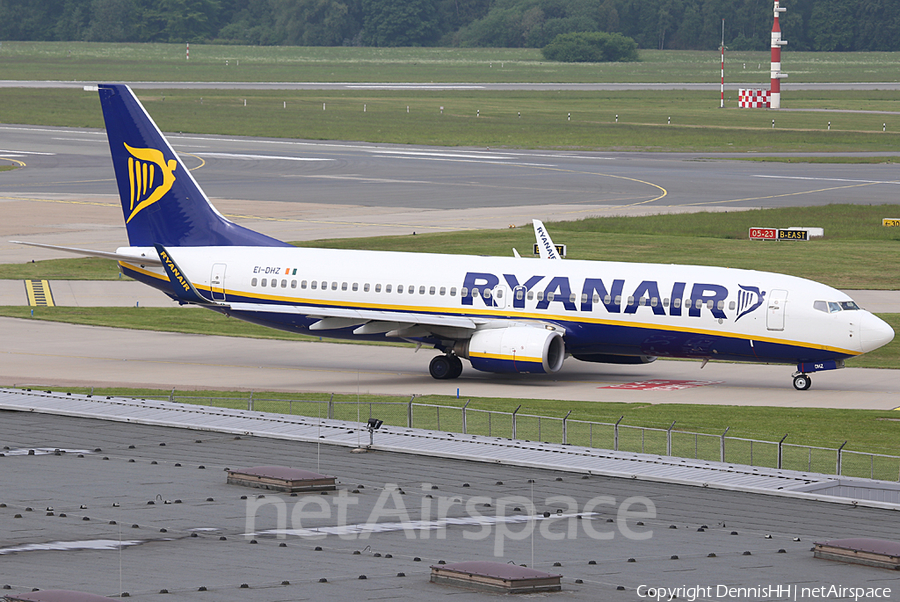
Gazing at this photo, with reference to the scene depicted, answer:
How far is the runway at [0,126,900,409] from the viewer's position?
56.8 m

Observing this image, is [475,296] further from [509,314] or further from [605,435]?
[605,435]

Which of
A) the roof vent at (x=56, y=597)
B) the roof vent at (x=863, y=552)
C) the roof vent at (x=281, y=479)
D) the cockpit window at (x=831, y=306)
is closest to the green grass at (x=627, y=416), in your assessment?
the cockpit window at (x=831, y=306)

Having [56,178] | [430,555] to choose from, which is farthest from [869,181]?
[430,555]

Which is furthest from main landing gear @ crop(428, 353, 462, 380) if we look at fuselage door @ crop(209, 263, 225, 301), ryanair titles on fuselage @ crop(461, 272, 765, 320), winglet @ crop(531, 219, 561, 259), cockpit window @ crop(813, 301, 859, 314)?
cockpit window @ crop(813, 301, 859, 314)

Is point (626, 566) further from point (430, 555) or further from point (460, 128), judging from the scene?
point (460, 128)

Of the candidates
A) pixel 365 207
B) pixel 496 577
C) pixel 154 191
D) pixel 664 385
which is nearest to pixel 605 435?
pixel 664 385

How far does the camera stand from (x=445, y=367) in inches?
2306

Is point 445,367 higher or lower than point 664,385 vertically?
higher

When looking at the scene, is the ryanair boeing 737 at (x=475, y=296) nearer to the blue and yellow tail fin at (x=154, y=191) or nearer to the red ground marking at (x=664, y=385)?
the blue and yellow tail fin at (x=154, y=191)

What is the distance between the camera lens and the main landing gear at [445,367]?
58.6 metres

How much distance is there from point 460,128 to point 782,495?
523 ft

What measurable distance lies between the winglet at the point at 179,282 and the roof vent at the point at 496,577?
40778 mm

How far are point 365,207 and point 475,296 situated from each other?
59232mm

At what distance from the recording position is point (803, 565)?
72.7 ft
